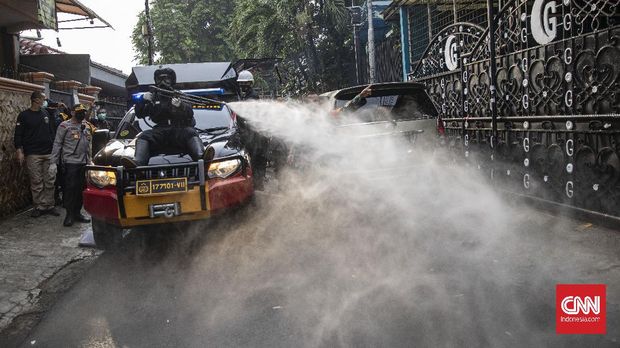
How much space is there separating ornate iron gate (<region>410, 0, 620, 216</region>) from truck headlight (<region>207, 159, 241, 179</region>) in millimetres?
4006

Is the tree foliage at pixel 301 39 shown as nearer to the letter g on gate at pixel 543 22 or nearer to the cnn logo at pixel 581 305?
the letter g on gate at pixel 543 22

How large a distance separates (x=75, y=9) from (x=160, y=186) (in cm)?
1057

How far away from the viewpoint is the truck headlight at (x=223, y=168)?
4969 mm

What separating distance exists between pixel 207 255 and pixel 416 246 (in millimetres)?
2153

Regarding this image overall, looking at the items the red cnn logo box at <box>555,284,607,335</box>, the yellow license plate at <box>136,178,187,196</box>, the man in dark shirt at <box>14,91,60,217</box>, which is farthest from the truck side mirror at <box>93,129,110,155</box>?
the red cnn logo box at <box>555,284,607,335</box>

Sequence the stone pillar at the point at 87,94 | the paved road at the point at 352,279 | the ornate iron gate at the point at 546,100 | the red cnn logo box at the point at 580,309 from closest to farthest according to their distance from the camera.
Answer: the red cnn logo box at the point at 580,309
the paved road at the point at 352,279
the ornate iron gate at the point at 546,100
the stone pillar at the point at 87,94

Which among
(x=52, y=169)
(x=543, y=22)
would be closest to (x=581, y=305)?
(x=543, y=22)

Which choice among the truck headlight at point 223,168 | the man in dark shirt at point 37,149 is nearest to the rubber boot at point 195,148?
the truck headlight at point 223,168

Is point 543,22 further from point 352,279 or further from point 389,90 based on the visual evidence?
point 352,279

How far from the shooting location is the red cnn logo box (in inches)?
115

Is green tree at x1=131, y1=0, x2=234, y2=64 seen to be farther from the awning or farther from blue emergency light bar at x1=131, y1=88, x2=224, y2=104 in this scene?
blue emergency light bar at x1=131, y1=88, x2=224, y2=104

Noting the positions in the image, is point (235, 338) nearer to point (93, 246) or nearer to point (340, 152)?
point (93, 246)

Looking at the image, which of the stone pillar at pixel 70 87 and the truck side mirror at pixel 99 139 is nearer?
the truck side mirror at pixel 99 139

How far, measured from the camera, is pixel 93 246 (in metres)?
5.49
